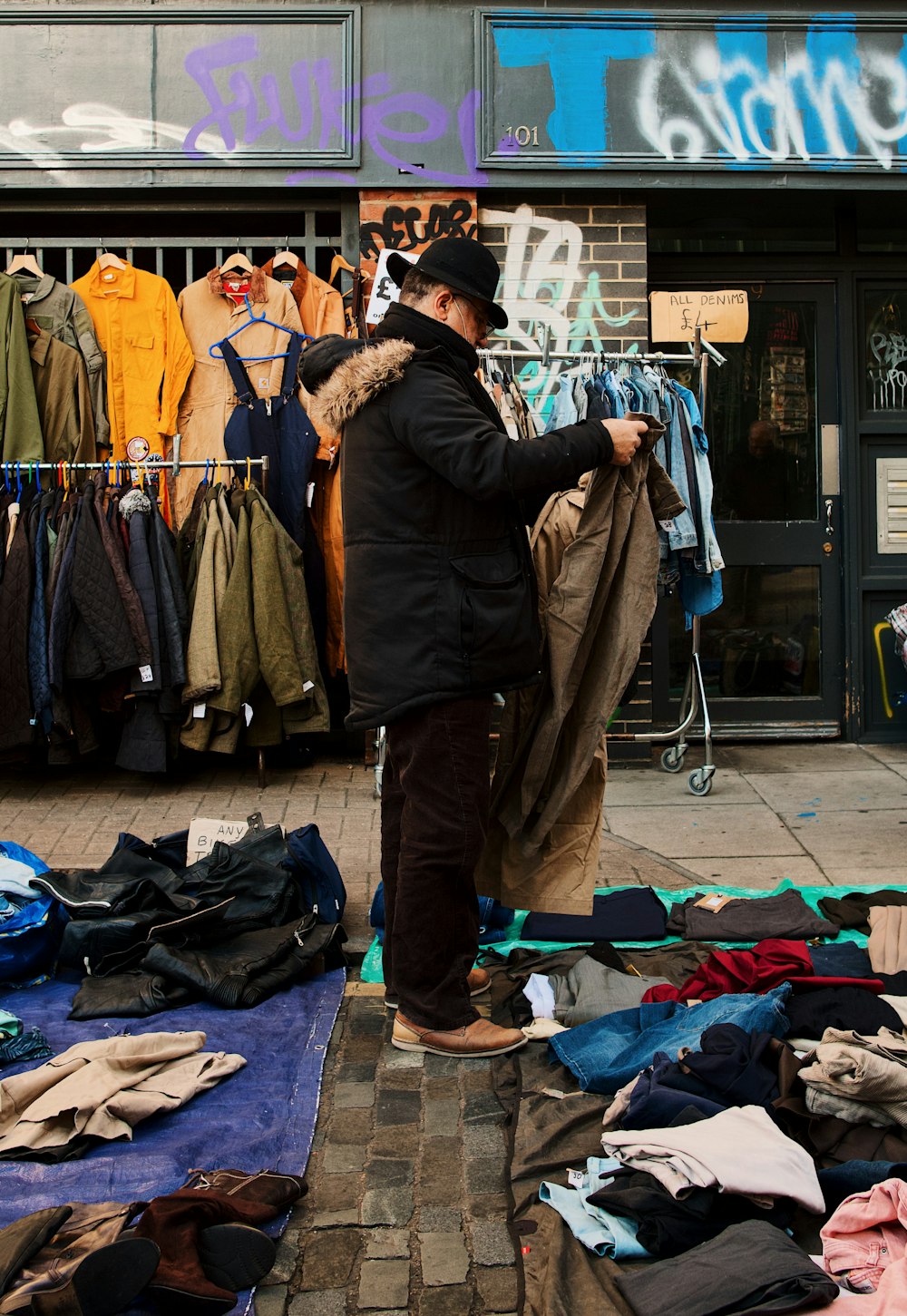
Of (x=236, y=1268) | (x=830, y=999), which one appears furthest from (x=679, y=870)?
(x=236, y=1268)

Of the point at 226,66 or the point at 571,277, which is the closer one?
the point at 226,66

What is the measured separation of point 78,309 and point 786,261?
13.1ft

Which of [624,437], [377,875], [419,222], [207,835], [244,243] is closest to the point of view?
[624,437]

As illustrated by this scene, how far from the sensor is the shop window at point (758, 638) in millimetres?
7707

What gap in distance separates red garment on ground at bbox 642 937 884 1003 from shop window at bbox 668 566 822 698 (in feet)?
13.0

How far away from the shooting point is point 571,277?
708cm

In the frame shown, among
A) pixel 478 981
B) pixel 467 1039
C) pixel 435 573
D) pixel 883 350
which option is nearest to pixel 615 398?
pixel 883 350

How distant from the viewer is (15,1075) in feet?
10.9

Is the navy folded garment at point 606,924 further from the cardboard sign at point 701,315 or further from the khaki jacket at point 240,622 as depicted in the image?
the cardboard sign at point 701,315

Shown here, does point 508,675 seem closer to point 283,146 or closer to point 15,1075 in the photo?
point 15,1075

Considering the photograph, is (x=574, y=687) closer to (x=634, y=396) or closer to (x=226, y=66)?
(x=634, y=396)

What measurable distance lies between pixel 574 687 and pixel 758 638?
13.6 ft

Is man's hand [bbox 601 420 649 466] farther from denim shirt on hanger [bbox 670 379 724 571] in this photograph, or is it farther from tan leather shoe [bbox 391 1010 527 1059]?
denim shirt on hanger [bbox 670 379 724 571]

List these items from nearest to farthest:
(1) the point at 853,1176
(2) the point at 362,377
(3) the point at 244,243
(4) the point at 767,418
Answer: (1) the point at 853,1176 → (2) the point at 362,377 → (3) the point at 244,243 → (4) the point at 767,418
